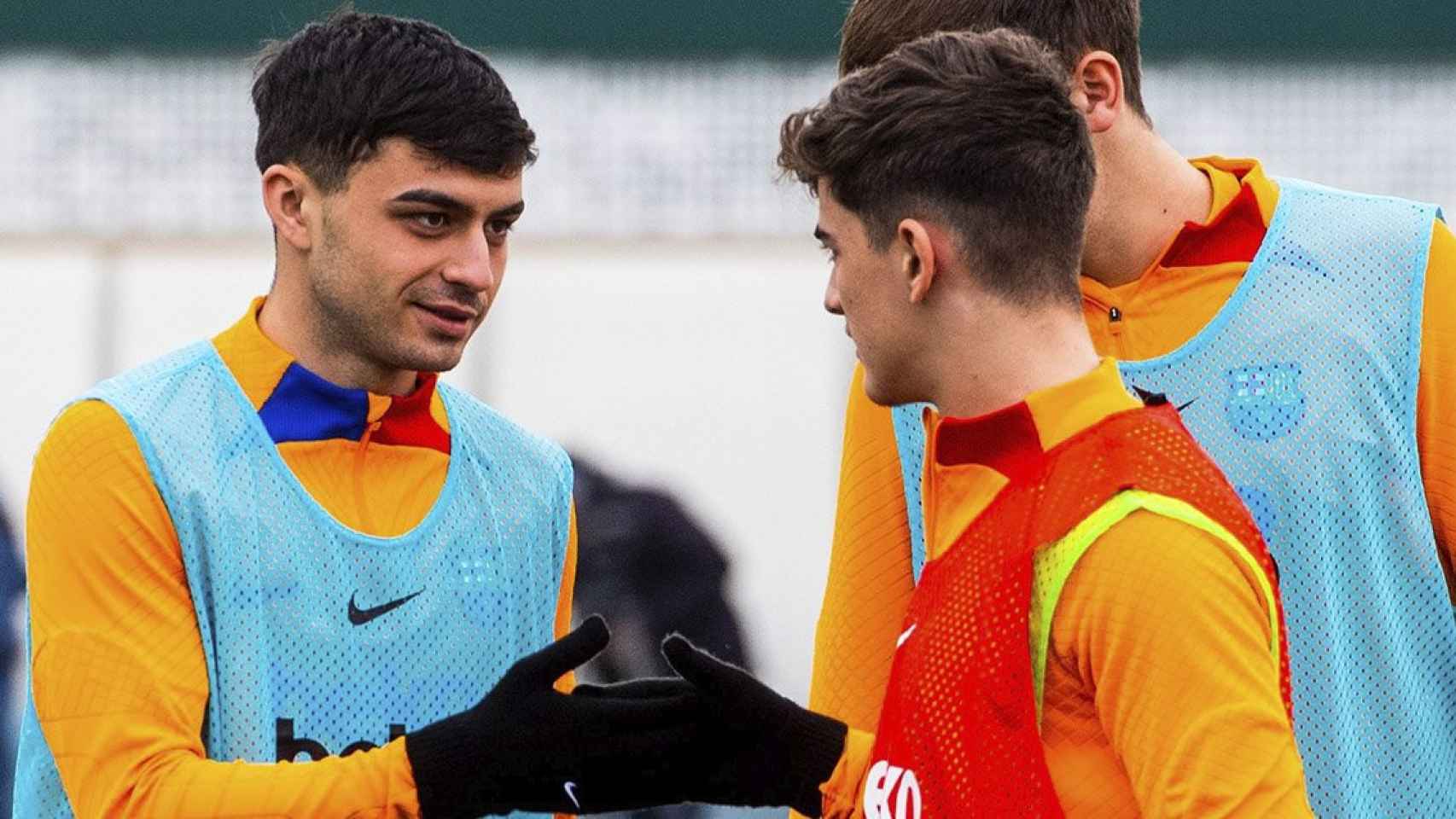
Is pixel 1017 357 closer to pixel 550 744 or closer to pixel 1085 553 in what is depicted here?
pixel 1085 553

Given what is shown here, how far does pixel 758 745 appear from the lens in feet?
Result: 8.66

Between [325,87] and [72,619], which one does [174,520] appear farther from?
[325,87]

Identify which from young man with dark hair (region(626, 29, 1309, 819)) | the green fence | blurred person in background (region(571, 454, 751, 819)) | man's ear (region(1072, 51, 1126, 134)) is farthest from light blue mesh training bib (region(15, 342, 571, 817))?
the green fence

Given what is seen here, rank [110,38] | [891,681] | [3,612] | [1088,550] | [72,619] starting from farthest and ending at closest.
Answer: [110,38] < [3,612] < [72,619] < [891,681] < [1088,550]

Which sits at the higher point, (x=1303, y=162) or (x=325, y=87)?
(x=325, y=87)

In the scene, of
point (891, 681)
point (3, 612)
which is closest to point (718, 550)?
point (3, 612)

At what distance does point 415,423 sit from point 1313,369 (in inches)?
45.3

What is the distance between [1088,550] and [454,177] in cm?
114

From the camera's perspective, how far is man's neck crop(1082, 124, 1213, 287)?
276 cm

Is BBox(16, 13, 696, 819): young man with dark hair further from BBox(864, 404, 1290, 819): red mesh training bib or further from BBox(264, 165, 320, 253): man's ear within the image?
BBox(864, 404, 1290, 819): red mesh training bib

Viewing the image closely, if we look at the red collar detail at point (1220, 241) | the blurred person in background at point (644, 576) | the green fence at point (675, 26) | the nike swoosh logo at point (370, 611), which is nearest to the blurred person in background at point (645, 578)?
the blurred person in background at point (644, 576)

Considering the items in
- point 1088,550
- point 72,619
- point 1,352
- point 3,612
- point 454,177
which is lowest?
point 3,612

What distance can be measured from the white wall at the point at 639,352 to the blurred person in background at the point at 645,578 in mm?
64

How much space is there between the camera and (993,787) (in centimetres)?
210
